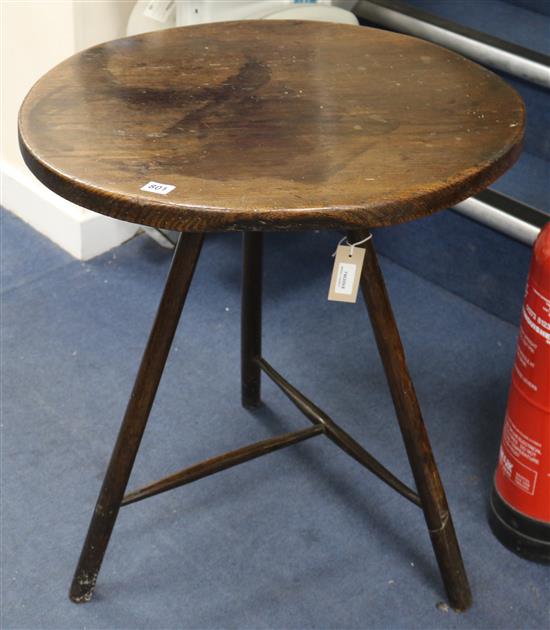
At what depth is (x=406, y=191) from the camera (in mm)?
1017

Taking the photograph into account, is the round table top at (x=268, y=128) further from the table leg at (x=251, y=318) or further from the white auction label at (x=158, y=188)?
the table leg at (x=251, y=318)

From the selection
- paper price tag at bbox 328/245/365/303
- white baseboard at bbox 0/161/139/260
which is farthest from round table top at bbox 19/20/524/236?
white baseboard at bbox 0/161/139/260

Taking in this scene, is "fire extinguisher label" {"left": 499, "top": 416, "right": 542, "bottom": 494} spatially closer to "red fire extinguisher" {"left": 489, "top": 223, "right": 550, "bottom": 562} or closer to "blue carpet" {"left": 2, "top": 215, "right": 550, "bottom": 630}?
"red fire extinguisher" {"left": 489, "top": 223, "right": 550, "bottom": 562}

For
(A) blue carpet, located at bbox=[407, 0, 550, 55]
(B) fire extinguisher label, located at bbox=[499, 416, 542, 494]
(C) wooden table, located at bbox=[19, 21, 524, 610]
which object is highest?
(C) wooden table, located at bbox=[19, 21, 524, 610]

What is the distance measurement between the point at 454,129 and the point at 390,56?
0.26 metres

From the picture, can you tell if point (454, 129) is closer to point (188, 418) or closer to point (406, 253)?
point (188, 418)

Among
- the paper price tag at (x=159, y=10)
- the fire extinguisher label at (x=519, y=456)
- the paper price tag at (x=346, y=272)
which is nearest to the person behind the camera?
the paper price tag at (x=346, y=272)

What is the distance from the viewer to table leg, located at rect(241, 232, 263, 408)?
1.49 meters

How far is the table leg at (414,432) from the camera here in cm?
119

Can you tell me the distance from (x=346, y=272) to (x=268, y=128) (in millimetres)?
197

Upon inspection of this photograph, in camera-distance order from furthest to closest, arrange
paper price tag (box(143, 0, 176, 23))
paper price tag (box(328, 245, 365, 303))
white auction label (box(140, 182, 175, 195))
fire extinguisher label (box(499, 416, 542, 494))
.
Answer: paper price tag (box(143, 0, 176, 23)) → fire extinguisher label (box(499, 416, 542, 494)) → paper price tag (box(328, 245, 365, 303)) → white auction label (box(140, 182, 175, 195))

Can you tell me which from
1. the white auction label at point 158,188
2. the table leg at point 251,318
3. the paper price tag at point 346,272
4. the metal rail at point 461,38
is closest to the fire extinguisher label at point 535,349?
the paper price tag at point 346,272

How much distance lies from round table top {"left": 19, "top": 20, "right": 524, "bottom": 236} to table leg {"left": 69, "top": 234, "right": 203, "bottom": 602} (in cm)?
14

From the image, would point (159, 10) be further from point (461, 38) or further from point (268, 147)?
point (268, 147)
